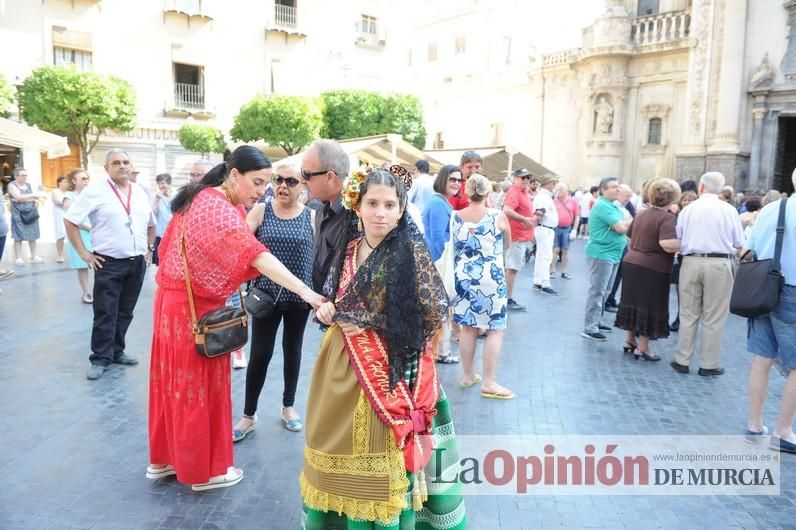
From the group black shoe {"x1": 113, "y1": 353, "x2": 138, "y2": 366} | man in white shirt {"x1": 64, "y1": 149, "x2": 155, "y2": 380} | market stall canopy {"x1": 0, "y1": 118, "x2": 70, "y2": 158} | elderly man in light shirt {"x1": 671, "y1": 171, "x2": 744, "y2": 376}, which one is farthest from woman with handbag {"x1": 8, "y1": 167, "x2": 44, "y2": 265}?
elderly man in light shirt {"x1": 671, "y1": 171, "x2": 744, "y2": 376}

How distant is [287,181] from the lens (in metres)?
4.12

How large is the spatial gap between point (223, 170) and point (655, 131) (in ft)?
79.1

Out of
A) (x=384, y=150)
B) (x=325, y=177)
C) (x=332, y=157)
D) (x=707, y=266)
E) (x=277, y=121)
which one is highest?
(x=277, y=121)

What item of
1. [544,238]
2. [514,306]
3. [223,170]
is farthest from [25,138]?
[223,170]

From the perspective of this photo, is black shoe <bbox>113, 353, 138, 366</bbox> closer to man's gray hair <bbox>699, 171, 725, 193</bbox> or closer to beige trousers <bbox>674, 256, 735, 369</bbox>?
beige trousers <bbox>674, 256, 735, 369</bbox>

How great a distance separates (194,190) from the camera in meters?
3.39

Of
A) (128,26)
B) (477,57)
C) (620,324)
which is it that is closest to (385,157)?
(620,324)

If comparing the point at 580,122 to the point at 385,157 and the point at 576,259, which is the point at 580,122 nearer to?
the point at 576,259

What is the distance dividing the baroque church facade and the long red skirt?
66.7 feet

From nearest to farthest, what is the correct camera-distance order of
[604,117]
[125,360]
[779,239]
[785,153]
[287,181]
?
[287,181]
[779,239]
[125,360]
[785,153]
[604,117]

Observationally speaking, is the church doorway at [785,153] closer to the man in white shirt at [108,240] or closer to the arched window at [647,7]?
the arched window at [647,7]

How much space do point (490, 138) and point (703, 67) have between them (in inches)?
499

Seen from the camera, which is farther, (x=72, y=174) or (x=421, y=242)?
(x=72, y=174)

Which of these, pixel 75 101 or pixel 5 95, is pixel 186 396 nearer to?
pixel 5 95
